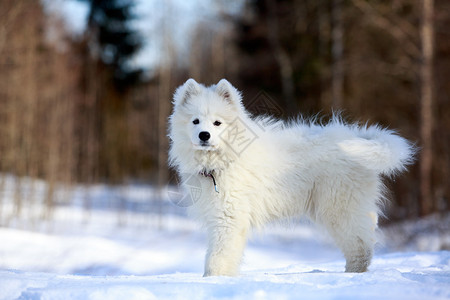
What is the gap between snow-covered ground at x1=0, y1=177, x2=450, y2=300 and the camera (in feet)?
10.5

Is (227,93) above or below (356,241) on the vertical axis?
above

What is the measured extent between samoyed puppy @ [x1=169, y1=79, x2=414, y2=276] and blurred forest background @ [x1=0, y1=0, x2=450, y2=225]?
2667mm

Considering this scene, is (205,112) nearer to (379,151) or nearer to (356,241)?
(379,151)

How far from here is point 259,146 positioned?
4.86 meters

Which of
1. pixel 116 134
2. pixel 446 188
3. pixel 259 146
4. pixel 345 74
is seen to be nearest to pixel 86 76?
pixel 116 134

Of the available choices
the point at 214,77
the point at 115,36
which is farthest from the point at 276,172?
the point at 115,36

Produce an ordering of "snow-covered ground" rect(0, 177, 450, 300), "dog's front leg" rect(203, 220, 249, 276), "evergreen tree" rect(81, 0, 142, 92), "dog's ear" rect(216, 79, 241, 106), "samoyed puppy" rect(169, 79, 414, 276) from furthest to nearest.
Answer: "evergreen tree" rect(81, 0, 142, 92) < "dog's ear" rect(216, 79, 241, 106) < "samoyed puppy" rect(169, 79, 414, 276) < "dog's front leg" rect(203, 220, 249, 276) < "snow-covered ground" rect(0, 177, 450, 300)

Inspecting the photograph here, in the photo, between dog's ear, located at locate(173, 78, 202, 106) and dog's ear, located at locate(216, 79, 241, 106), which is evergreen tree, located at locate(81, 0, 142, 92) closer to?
dog's ear, located at locate(173, 78, 202, 106)

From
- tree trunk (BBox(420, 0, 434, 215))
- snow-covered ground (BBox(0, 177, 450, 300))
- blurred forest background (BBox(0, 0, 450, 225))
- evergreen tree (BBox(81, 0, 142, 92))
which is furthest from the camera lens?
evergreen tree (BBox(81, 0, 142, 92))

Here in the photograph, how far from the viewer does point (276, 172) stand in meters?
4.77

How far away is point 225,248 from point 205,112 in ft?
4.76

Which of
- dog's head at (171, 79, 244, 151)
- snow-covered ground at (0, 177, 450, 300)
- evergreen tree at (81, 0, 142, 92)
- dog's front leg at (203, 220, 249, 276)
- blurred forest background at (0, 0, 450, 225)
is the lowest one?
snow-covered ground at (0, 177, 450, 300)

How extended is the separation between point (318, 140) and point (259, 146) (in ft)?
2.16

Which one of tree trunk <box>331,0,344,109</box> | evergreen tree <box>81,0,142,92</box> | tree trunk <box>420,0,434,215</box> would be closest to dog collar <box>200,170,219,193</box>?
tree trunk <box>420,0,434,215</box>
